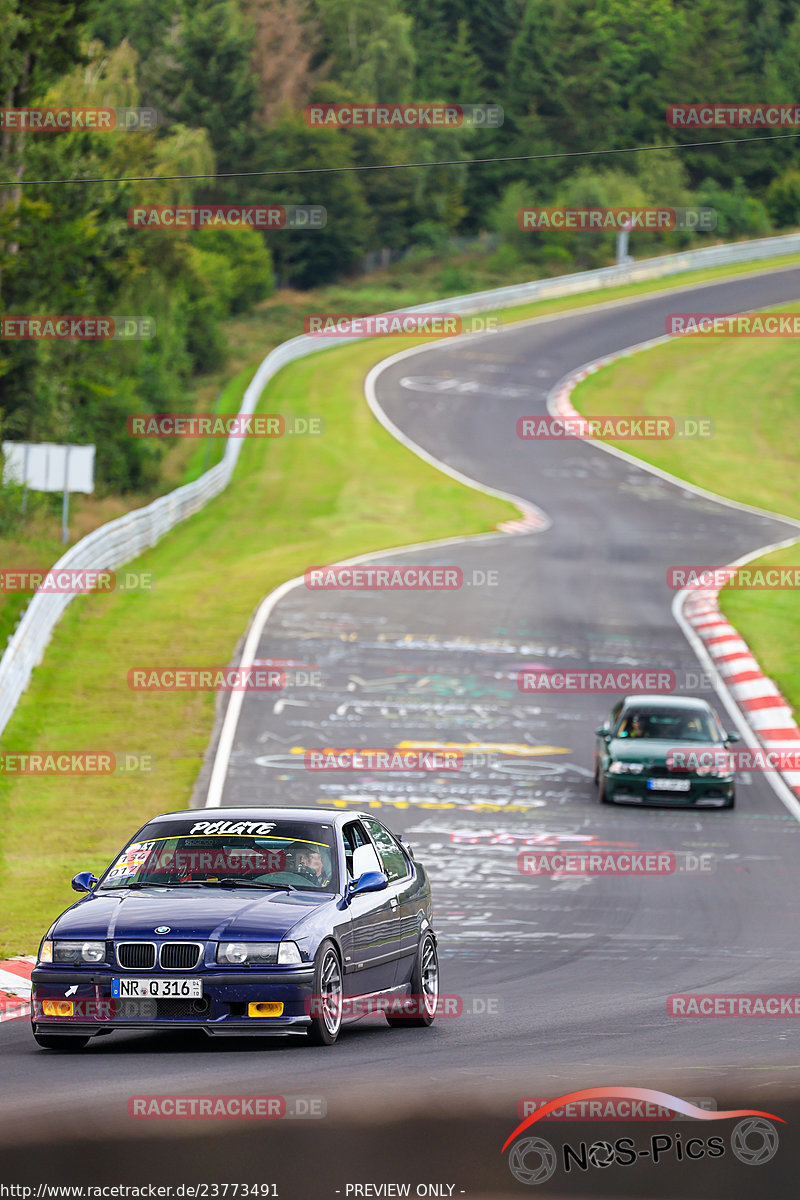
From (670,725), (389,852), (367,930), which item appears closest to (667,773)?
(670,725)

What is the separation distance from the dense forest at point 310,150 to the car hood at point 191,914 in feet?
109

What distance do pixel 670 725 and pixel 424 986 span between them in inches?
449

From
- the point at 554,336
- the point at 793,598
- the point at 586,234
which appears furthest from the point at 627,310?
the point at 793,598

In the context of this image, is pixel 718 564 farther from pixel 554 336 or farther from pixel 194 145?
pixel 194 145

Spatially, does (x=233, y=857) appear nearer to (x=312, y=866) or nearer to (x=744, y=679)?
(x=312, y=866)

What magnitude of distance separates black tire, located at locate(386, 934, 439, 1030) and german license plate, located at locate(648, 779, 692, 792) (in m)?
9.86

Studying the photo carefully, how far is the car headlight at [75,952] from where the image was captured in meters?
9.11

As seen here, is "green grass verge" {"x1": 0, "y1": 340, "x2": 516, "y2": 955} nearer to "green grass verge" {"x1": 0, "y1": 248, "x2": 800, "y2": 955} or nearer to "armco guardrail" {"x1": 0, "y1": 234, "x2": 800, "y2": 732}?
"green grass verge" {"x1": 0, "y1": 248, "x2": 800, "y2": 955}

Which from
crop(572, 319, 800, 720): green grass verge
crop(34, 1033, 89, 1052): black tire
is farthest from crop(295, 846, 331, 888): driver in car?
crop(572, 319, 800, 720): green grass verge

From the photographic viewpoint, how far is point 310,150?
93438 mm

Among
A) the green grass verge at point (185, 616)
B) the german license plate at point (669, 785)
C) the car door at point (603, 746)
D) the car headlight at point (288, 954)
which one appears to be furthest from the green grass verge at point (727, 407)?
the car headlight at point (288, 954)

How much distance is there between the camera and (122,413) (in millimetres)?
50750

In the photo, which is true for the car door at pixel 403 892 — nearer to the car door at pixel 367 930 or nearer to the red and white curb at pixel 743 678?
the car door at pixel 367 930

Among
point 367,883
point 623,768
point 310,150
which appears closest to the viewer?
point 367,883
